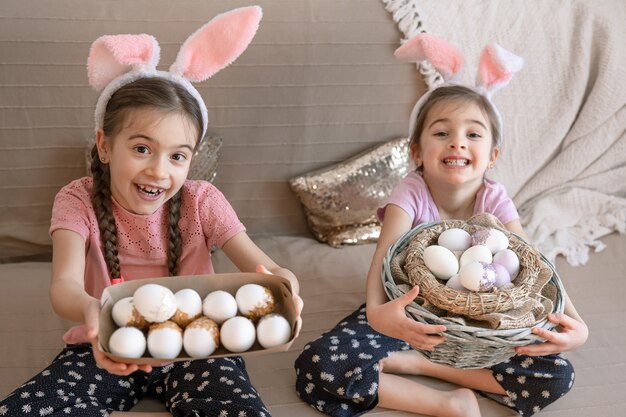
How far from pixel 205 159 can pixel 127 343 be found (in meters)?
0.78

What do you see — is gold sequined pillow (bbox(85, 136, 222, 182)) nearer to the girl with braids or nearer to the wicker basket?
the girl with braids

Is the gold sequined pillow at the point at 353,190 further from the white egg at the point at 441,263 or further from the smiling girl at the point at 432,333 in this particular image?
the white egg at the point at 441,263

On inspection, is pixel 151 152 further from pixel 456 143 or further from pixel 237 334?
pixel 456 143

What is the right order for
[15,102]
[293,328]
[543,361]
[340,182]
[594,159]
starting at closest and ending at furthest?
[293,328] → [543,361] → [15,102] → [340,182] → [594,159]

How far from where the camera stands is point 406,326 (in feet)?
3.84

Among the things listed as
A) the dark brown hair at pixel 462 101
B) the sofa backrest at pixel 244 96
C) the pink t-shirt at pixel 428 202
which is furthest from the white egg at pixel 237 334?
→ the sofa backrest at pixel 244 96

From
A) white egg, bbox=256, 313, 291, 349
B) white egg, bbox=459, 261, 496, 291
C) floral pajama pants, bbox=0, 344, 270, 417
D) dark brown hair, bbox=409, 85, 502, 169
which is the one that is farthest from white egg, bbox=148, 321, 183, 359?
dark brown hair, bbox=409, 85, 502, 169

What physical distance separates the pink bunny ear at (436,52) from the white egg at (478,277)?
1.77 ft

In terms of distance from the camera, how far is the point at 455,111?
150 centimetres

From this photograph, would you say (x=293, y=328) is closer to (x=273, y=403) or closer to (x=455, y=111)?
(x=273, y=403)

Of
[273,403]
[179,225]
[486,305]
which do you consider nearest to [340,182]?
[179,225]

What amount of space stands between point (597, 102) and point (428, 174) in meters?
0.64

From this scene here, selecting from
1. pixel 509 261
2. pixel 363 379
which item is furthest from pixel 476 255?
pixel 363 379

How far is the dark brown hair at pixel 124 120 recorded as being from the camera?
4.19ft
